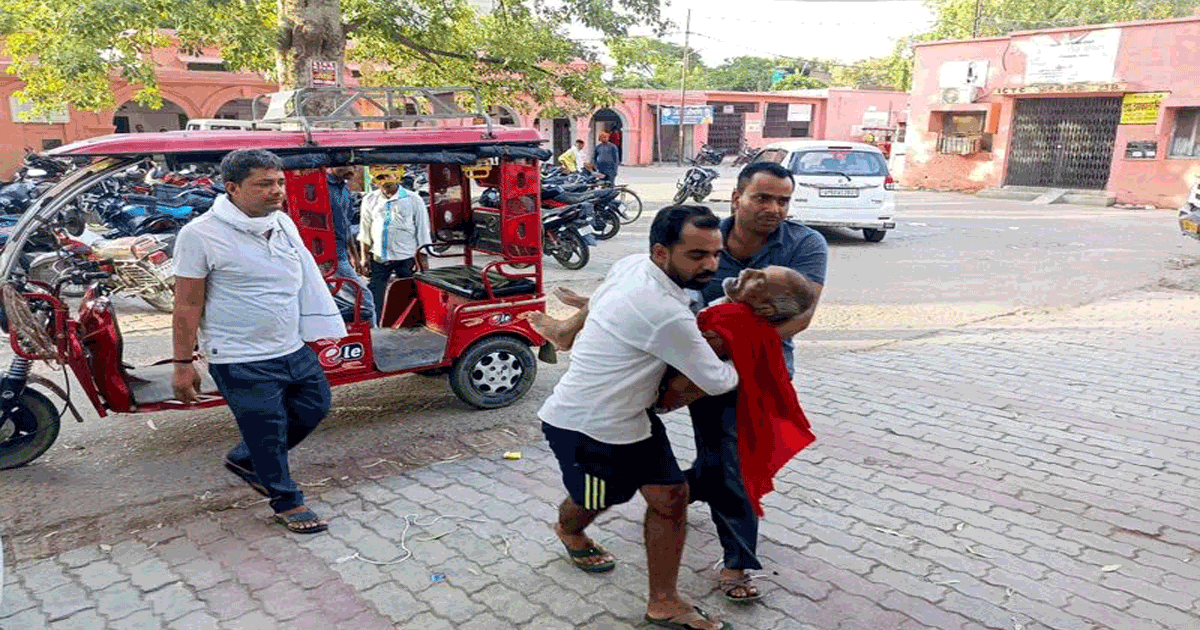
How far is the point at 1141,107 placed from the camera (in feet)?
62.5

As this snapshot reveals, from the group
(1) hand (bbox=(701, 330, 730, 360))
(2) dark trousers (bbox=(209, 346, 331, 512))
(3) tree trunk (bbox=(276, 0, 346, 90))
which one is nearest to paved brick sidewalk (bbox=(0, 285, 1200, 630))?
(2) dark trousers (bbox=(209, 346, 331, 512))

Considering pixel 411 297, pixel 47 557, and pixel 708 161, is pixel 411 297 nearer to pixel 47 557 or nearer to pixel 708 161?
pixel 47 557

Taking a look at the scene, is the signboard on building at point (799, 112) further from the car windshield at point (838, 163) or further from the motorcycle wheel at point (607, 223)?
the motorcycle wheel at point (607, 223)

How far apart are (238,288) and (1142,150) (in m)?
21.6

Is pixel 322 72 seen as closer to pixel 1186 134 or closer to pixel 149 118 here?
pixel 1186 134

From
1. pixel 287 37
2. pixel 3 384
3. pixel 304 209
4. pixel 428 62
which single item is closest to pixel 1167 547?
pixel 304 209

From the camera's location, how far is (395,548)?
3486 mm

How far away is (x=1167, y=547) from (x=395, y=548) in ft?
11.3

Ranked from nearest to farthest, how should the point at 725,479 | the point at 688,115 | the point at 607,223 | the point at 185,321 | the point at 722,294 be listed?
the point at 725,479, the point at 722,294, the point at 185,321, the point at 607,223, the point at 688,115

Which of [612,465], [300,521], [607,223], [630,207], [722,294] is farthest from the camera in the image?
[630,207]

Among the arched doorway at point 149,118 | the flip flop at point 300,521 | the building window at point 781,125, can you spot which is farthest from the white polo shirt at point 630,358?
the building window at point 781,125

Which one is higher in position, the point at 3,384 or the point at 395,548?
the point at 3,384

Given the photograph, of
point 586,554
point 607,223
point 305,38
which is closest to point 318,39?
point 305,38

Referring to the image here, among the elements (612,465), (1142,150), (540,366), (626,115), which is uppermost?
(626,115)
